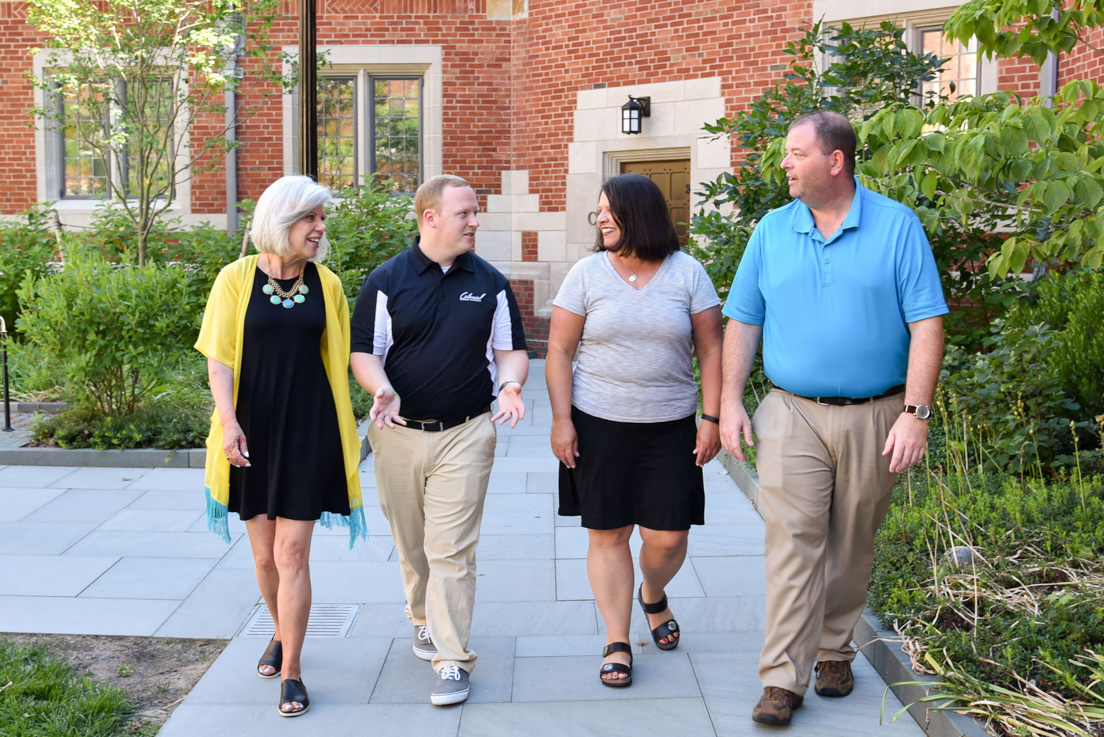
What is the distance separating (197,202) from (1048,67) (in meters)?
10.1

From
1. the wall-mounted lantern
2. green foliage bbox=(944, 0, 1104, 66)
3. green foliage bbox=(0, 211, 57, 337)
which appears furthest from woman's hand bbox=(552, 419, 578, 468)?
the wall-mounted lantern

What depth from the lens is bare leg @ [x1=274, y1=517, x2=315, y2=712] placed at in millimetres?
3682

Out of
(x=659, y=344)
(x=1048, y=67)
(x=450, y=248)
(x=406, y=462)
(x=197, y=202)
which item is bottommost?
(x=406, y=462)

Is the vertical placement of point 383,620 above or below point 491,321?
below

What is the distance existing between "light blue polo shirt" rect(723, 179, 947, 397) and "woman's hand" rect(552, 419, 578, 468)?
2.51ft

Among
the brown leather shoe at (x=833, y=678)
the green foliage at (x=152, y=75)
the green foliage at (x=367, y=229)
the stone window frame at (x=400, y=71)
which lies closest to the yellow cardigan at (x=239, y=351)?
the brown leather shoe at (x=833, y=678)

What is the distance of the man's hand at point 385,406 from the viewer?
11.8 feet

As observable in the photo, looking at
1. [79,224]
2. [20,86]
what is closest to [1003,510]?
[79,224]

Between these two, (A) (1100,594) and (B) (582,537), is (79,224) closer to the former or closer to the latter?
(B) (582,537)

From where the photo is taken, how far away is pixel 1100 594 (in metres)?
3.95

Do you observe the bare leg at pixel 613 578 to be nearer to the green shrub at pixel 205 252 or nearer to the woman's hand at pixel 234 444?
the woman's hand at pixel 234 444

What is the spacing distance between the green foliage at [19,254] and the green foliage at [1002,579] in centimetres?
951

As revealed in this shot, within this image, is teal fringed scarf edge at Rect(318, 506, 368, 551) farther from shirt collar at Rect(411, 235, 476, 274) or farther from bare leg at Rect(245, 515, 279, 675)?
shirt collar at Rect(411, 235, 476, 274)

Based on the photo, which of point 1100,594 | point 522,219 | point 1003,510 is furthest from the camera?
point 522,219
